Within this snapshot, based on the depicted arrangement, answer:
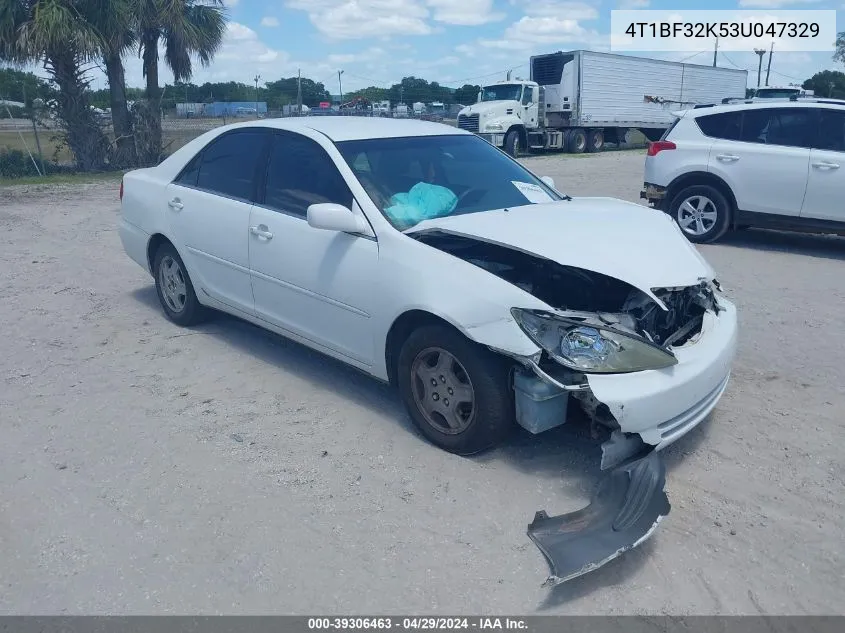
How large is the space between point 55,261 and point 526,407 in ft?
23.4

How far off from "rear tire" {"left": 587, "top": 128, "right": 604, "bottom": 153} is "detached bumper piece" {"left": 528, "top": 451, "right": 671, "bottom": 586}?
2858 cm

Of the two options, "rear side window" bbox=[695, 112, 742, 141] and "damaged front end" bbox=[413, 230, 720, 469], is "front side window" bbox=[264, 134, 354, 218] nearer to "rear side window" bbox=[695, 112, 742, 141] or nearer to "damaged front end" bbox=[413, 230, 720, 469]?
"damaged front end" bbox=[413, 230, 720, 469]

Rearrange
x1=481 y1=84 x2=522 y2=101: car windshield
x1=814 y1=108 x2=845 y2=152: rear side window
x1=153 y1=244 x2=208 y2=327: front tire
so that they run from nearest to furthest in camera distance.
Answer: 1. x1=153 y1=244 x2=208 y2=327: front tire
2. x1=814 y1=108 x2=845 y2=152: rear side window
3. x1=481 y1=84 x2=522 y2=101: car windshield

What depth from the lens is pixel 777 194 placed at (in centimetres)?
876

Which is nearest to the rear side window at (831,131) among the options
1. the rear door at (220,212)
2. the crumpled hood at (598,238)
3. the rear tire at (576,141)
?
the crumpled hood at (598,238)

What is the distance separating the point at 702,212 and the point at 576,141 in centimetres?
2108

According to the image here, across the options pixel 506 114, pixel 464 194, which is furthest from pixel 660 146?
pixel 506 114

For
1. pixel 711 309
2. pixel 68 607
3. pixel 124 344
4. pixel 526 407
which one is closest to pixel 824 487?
pixel 711 309

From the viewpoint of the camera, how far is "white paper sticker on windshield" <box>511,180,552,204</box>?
499cm

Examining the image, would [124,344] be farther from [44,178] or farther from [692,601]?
[44,178]


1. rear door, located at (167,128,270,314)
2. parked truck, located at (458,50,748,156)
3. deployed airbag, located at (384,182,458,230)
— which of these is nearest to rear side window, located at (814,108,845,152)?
deployed airbag, located at (384,182,458,230)

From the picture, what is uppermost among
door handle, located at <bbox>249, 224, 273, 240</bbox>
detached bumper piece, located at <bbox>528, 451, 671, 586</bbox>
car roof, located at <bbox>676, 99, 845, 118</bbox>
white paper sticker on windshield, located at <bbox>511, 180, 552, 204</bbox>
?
car roof, located at <bbox>676, 99, 845, 118</bbox>

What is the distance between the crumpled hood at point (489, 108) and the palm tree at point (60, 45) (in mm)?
12604
